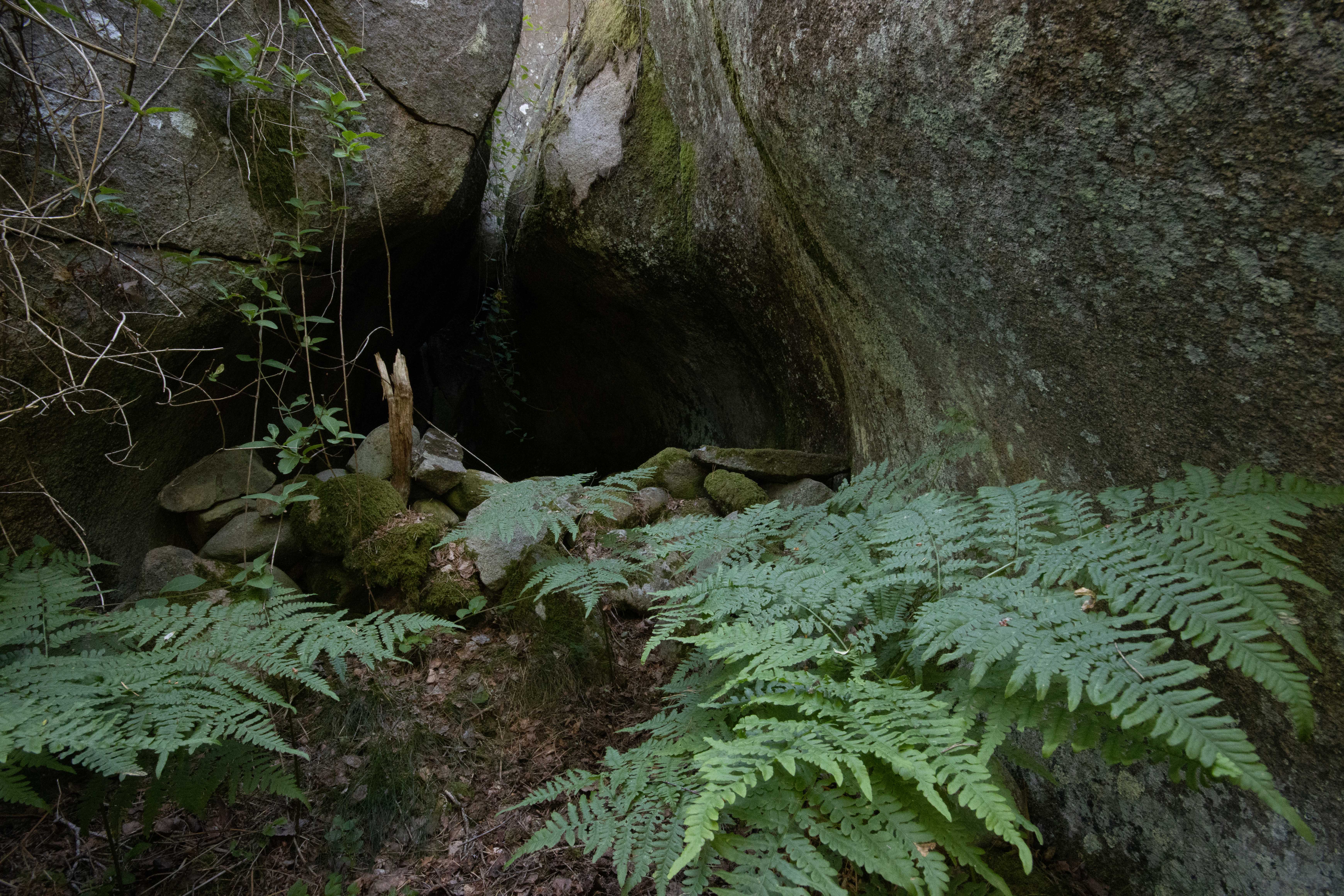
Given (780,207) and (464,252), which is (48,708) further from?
(464,252)

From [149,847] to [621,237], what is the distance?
452 centimetres

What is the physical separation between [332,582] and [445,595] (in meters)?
0.71

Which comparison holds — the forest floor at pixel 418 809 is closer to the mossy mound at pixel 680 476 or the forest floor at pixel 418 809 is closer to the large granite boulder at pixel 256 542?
the large granite boulder at pixel 256 542

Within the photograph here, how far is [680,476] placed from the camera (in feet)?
13.7

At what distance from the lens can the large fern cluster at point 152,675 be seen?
172 centimetres

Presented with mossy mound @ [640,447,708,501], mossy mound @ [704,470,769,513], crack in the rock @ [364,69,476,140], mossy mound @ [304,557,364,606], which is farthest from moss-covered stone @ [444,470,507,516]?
crack in the rock @ [364,69,476,140]

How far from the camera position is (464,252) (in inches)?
283

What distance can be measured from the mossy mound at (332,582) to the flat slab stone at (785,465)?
218 centimetres

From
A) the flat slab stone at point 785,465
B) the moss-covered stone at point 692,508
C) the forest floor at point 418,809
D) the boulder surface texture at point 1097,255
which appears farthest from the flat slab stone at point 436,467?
the boulder surface texture at point 1097,255

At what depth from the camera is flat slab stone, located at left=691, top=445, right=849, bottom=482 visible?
3.97 metres

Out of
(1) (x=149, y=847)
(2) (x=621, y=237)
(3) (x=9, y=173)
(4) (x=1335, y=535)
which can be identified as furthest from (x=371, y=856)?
(2) (x=621, y=237)

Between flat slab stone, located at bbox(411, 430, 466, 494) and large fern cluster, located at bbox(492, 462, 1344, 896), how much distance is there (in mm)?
2390

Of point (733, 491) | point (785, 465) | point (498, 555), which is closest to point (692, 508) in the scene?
point (733, 491)

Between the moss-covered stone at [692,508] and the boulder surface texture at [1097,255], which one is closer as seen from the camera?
the boulder surface texture at [1097,255]
